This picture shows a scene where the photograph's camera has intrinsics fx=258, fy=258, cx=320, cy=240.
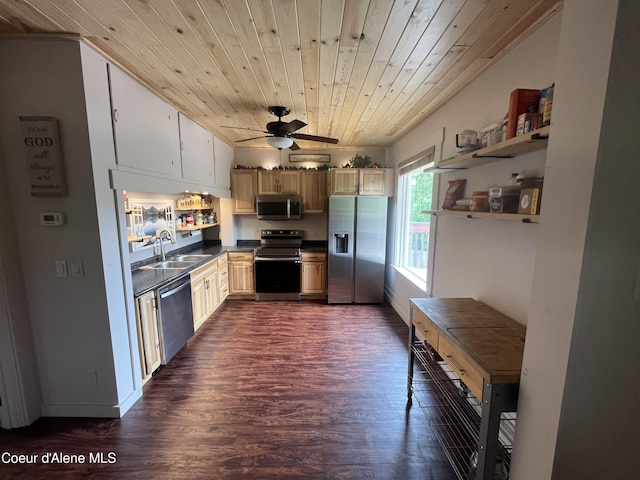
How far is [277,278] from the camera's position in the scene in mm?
4188

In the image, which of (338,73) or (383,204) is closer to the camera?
(338,73)

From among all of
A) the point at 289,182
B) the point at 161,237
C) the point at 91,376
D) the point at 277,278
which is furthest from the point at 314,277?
the point at 91,376

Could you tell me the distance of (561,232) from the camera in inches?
33.8

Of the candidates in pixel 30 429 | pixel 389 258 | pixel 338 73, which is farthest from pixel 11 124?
pixel 389 258

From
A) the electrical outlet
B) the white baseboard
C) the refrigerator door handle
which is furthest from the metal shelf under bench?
the electrical outlet

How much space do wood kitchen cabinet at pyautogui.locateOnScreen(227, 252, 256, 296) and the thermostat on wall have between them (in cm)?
251

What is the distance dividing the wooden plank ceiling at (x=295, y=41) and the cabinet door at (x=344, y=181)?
60.4 inches

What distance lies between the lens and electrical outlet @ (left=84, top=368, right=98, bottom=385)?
1855 mm

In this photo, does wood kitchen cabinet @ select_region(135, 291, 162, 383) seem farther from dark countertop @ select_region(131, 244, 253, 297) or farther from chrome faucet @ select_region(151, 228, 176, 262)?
chrome faucet @ select_region(151, 228, 176, 262)

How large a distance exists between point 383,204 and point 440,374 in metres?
2.44

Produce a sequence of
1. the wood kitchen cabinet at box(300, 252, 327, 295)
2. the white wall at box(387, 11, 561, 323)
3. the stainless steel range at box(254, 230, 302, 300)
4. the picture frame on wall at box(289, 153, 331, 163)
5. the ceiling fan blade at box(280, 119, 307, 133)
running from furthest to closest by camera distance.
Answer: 1. the picture frame on wall at box(289, 153, 331, 163)
2. the wood kitchen cabinet at box(300, 252, 327, 295)
3. the stainless steel range at box(254, 230, 302, 300)
4. the ceiling fan blade at box(280, 119, 307, 133)
5. the white wall at box(387, 11, 561, 323)

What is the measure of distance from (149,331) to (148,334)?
25mm

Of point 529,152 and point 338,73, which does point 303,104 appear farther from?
point 529,152

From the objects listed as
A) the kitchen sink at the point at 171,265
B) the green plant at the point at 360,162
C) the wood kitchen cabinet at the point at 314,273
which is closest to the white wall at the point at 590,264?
the kitchen sink at the point at 171,265
